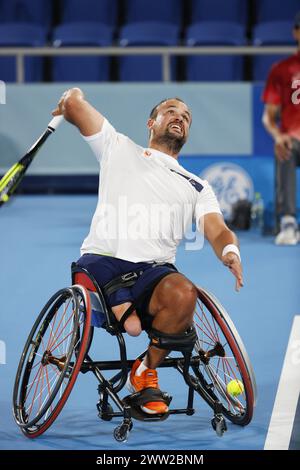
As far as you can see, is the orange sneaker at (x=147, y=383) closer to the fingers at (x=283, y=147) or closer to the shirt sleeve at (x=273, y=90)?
the fingers at (x=283, y=147)

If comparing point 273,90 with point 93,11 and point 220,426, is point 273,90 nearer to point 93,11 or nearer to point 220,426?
point 220,426

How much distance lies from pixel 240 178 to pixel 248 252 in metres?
1.30

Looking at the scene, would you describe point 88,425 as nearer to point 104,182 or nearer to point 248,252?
point 104,182

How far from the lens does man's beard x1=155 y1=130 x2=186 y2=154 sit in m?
4.68

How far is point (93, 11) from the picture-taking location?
1305 cm

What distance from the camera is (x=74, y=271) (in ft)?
15.1

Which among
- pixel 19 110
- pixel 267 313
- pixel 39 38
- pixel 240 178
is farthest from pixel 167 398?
pixel 39 38

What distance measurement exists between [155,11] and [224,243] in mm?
8911

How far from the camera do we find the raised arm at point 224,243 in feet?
14.1

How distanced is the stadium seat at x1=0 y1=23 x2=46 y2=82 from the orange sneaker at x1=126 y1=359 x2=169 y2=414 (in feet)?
26.9

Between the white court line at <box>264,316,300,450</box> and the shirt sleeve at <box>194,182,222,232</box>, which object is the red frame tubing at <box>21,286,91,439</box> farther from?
the white court line at <box>264,316,300,450</box>

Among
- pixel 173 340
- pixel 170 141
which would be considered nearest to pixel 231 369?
pixel 173 340

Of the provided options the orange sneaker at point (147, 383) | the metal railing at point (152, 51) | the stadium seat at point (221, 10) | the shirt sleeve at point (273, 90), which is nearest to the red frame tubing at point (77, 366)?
the orange sneaker at point (147, 383)

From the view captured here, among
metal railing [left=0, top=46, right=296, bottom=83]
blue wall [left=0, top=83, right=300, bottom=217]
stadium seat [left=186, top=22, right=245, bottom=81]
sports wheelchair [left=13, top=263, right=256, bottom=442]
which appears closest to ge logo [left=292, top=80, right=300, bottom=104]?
blue wall [left=0, top=83, right=300, bottom=217]
